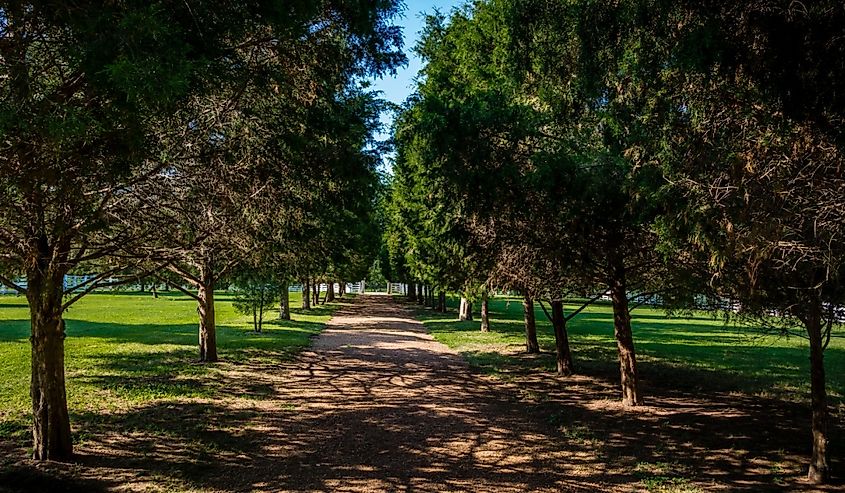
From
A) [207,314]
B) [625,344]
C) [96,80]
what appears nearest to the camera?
[96,80]

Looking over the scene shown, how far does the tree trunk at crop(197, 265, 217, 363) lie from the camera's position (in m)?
14.1

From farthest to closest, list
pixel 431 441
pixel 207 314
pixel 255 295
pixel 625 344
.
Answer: pixel 255 295 < pixel 207 314 < pixel 625 344 < pixel 431 441

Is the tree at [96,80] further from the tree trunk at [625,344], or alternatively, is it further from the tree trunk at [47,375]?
→ the tree trunk at [625,344]

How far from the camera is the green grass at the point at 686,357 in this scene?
530 inches

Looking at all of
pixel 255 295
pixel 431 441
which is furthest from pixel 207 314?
pixel 431 441

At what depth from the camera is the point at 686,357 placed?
18.1m

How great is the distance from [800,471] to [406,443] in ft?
16.5

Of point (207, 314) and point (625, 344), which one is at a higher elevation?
point (207, 314)

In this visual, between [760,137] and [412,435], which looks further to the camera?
[412,435]

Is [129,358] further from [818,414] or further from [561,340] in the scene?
[818,414]

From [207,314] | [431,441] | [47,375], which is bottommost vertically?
[431,441]

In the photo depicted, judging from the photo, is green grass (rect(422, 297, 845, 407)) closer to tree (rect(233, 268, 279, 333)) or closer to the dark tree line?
the dark tree line

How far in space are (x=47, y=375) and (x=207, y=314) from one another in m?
7.68

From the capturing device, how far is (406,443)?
7.78 meters
